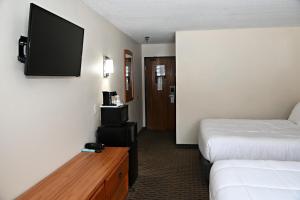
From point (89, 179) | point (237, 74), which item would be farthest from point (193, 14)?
→ point (89, 179)

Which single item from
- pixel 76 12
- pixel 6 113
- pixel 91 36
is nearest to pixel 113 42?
pixel 91 36

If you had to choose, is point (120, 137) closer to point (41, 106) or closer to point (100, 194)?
point (100, 194)

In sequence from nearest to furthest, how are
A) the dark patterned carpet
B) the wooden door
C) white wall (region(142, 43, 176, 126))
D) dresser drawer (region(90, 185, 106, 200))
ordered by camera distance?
dresser drawer (region(90, 185, 106, 200)) → the dark patterned carpet → white wall (region(142, 43, 176, 126)) → the wooden door

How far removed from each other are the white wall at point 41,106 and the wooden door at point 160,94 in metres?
3.31

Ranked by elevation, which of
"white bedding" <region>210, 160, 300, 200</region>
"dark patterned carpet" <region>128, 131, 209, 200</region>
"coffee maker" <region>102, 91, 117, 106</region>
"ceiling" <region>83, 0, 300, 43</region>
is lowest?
"dark patterned carpet" <region>128, 131, 209, 200</region>

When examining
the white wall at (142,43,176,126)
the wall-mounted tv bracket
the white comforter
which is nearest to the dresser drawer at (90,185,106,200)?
the wall-mounted tv bracket

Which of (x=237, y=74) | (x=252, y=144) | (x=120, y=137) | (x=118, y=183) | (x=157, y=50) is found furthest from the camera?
(x=157, y=50)

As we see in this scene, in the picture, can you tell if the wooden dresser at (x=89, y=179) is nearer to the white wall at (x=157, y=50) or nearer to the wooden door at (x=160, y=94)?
the wooden door at (x=160, y=94)

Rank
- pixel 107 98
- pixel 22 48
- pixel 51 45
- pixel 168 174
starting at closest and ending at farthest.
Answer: pixel 22 48, pixel 51 45, pixel 107 98, pixel 168 174

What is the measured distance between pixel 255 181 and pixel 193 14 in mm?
2633

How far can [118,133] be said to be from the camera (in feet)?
10.4

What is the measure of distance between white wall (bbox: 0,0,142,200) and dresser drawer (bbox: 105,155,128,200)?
0.55 metres

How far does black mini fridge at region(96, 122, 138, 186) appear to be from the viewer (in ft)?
10.4

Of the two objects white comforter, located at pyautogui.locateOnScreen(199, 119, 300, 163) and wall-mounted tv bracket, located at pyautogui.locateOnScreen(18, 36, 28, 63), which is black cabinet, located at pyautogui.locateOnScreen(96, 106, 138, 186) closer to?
white comforter, located at pyautogui.locateOnScreen(199, 119, 300, 163)
